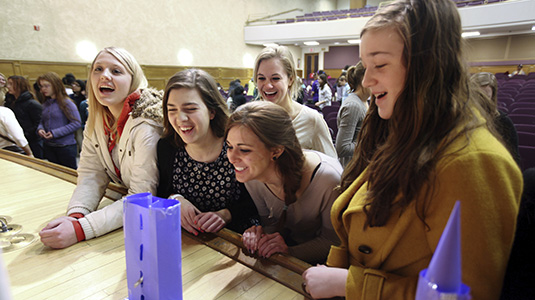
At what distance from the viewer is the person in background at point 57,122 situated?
338cm

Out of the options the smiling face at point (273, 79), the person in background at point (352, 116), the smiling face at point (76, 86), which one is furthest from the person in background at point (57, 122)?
the person in background at point (352, 116)

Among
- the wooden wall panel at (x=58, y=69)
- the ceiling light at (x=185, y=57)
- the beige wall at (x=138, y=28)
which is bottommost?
the wooden wall panel at (x=58, y=69)

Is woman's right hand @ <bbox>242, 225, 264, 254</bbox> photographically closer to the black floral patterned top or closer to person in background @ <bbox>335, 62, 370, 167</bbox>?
the black floral patterned top

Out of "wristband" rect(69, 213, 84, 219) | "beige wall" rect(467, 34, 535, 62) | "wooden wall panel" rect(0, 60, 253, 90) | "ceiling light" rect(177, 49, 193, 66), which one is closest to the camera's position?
"wristband" rect(69, 213, 84, 219)

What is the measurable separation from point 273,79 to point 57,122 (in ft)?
9.74

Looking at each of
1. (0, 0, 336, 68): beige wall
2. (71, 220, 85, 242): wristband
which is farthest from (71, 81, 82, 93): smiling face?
(0, 0, 336, 68): beige wall

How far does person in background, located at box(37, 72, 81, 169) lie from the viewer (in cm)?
338

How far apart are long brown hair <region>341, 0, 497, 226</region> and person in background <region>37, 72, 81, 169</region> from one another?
12.3 ft

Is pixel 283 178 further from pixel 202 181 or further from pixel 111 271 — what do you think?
pixel 111 271

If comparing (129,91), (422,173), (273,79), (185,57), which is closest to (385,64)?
(422,173)

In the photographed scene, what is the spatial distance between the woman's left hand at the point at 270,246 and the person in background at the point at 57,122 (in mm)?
3303

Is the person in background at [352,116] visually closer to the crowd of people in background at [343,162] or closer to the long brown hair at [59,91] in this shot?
the crowd of people in background at [343,162]

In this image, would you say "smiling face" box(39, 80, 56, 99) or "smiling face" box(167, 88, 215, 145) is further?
"smiling face" box(39, 80, 56, 99)

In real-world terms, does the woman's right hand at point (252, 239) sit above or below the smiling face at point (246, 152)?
below
